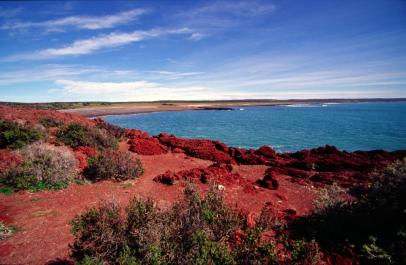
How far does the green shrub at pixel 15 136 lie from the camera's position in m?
12.8

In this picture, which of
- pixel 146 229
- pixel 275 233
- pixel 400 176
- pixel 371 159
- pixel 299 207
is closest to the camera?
pixel 146 229

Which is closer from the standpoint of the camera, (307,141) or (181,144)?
(181,144)

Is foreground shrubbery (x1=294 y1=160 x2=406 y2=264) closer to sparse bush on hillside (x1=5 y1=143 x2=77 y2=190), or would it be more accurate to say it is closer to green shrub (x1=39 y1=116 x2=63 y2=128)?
sparse bush on hillside (x1=5 y1=143 x2=77 y2=190)

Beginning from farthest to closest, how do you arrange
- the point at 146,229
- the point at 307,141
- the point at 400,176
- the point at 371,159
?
the point at 307,141
the point at 371,159
the point at 400,176
the point at 146,229

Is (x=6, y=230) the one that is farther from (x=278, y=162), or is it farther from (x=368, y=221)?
(x=278, y=162)

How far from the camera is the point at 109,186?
10078 mm

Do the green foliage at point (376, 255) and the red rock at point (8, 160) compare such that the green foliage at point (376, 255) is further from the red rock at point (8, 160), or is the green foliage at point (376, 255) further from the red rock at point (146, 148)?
the red rock at point (146, 148)

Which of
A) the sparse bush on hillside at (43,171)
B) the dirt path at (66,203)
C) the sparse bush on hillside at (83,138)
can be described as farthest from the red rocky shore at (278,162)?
the sparse bush on hillside at (43,171)

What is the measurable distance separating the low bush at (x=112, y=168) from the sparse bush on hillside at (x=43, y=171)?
76 centimetres

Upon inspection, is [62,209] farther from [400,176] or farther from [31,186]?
[400,176]

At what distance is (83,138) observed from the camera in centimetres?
1493

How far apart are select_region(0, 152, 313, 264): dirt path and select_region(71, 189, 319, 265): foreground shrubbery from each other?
767 millimetres

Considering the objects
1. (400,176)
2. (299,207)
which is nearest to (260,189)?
(299,207)

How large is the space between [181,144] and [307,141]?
17385 mm
